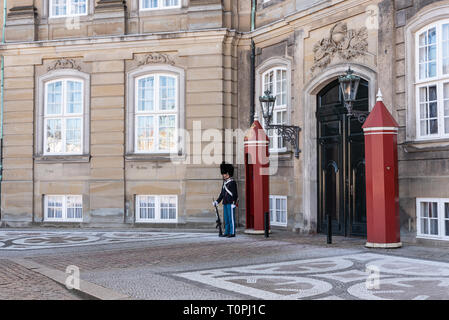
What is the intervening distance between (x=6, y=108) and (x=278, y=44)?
8.91 meters

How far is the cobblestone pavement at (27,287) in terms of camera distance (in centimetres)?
739

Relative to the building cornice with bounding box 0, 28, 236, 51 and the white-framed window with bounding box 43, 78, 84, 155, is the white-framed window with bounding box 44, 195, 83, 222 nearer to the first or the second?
the white-framed window with bounding box 43, 78, 84, 155

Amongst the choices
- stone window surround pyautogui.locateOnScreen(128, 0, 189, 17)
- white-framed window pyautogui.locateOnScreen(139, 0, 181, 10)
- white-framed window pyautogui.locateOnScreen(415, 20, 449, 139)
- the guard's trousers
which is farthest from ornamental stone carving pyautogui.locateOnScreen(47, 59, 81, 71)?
white-framed window pyautogui.locateOnScreen(415, 20, 449, 139)

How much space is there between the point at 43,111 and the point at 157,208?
486cm

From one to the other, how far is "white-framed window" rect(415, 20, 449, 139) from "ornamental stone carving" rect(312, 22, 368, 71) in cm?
150

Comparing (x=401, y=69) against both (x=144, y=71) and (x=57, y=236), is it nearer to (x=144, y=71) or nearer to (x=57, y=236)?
(x=144, y=71)

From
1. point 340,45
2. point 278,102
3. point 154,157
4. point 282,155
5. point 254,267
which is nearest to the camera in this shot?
point 254,267

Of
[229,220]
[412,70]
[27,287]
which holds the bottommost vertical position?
[27,287]

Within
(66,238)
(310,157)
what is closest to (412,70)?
(310,157)

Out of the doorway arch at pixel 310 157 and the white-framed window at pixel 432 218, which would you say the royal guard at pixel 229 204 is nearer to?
the doorway arch at pixel 310 157

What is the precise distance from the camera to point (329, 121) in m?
14.9

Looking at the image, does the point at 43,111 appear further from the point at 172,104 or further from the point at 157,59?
the point at 172,104

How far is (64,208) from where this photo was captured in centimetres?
1848

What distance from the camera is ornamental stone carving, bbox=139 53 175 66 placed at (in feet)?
58.0
